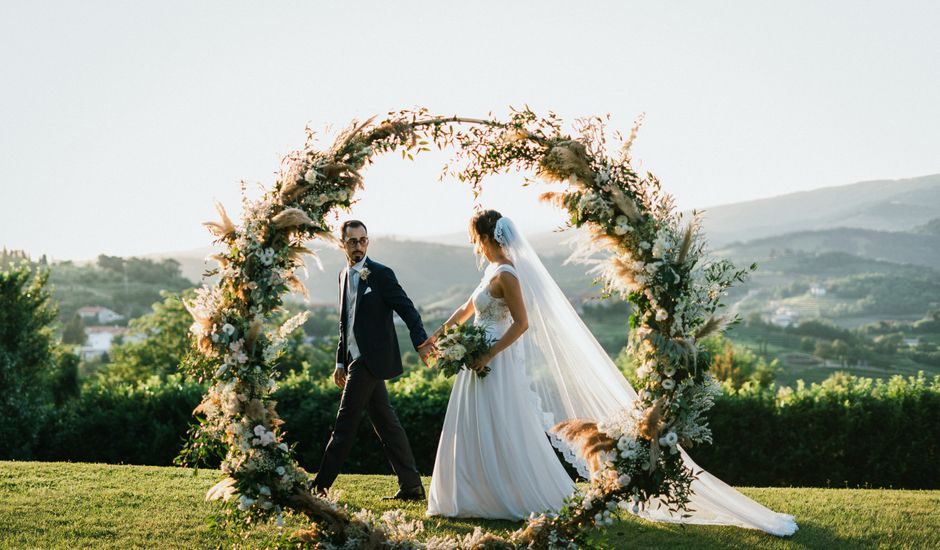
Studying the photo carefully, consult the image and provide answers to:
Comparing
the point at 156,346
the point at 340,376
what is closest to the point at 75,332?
the point at 156,346

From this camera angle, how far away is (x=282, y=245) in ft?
17.7

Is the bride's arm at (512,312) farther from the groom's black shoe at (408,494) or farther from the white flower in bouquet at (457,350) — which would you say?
the groom's black shoe at (408,494)

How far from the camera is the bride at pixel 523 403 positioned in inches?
239

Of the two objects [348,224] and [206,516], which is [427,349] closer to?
[348,224]

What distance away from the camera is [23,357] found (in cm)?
1312

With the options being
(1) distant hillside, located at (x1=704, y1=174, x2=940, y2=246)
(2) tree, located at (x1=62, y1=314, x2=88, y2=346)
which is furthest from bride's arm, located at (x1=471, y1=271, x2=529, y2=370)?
(2) tree, located at (x1=62, y1=314, x2=88, y2=346)

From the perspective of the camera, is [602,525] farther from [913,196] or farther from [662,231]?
[913,196]

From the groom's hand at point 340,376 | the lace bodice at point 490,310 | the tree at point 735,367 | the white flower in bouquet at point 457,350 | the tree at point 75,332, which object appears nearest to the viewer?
the white flower in bouquet at point 457,350

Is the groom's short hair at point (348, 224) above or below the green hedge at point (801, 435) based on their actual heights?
above

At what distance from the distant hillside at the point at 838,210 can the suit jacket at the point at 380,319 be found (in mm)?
40010

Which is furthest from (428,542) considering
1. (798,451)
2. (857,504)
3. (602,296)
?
(798,451)

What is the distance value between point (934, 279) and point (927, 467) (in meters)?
35.6

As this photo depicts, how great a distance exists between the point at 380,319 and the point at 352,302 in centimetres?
29

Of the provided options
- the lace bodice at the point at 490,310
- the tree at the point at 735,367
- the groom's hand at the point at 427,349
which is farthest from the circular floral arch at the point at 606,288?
the tree at the point at 735,367
